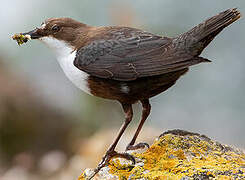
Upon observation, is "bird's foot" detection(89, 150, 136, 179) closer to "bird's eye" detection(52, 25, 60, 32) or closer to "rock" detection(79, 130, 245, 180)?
"rock" detection(79, 130, 245, 180)

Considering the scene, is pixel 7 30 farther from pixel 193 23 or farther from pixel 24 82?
pixel 193 23

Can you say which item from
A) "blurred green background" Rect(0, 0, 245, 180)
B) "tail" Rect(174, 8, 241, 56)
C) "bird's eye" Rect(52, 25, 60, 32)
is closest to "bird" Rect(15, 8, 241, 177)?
"tail" Rect(174, 8, 241, 56)

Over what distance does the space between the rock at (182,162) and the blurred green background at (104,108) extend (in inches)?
127

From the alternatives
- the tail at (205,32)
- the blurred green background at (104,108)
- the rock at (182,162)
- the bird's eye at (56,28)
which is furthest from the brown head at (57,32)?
the blurred green background at (104,108)

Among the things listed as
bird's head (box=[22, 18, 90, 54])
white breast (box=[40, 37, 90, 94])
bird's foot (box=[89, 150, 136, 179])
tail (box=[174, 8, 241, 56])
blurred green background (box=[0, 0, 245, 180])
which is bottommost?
bird's foot (box=[89, 150, 136, 179])

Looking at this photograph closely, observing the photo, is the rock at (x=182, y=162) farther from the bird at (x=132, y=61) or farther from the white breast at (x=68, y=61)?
the white breast at (x=68, y=61)

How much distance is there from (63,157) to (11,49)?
7.51 ft

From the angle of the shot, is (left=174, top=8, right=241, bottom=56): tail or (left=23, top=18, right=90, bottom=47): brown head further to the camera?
(left=23, top=18, right=90, bottom=47): brown head

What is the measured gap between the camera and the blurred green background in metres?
7.39

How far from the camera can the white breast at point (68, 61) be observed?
12.6ft

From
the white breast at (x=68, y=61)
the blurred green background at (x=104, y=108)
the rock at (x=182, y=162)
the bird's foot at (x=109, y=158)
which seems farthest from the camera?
the blurred green background at (x=104, y=108)

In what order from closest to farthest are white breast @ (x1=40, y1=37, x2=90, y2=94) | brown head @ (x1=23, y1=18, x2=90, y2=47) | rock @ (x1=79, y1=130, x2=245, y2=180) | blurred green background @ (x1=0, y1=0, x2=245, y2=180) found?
rock @ (x1=79, y1=130, x2=245, y2=180) < white breast @ (x1=40, y1=37, x2=90, y2=94) < brown head @ (x1=23, y1=18, x2=90, y2=47) < blurred green background @ (x1=0, y1=0, x2=245, y2=180)

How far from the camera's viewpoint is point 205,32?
373 centimetres

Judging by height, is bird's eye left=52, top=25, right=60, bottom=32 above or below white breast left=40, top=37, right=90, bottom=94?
above
